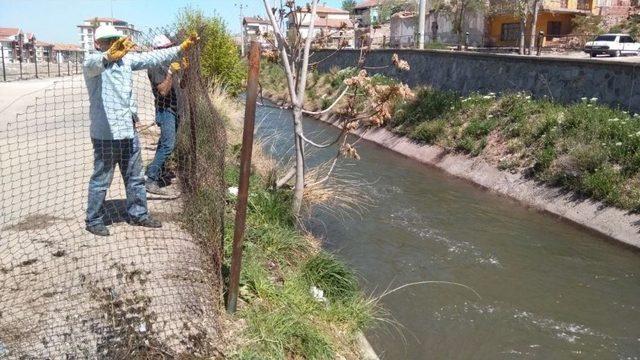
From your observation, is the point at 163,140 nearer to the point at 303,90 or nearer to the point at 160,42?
the point at 160,42

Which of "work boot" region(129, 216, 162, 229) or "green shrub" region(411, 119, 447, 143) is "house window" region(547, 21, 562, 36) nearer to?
"green shrub" region(411, 119, 447, 143)

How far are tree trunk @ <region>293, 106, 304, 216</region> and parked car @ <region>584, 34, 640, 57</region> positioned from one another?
3285cm

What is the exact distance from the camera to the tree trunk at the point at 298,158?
24.3 ft

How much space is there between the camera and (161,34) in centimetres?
652

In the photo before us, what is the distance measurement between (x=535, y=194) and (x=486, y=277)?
4556 millimetres

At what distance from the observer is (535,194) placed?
1204cm

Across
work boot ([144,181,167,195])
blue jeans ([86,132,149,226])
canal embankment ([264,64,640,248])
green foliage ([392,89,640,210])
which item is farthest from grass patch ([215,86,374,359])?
green foliage ([392,89,640,210])

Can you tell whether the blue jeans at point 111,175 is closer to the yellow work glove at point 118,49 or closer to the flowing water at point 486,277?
the yellow work glove at point 118,49

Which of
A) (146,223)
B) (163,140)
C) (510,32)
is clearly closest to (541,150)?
(163,140)

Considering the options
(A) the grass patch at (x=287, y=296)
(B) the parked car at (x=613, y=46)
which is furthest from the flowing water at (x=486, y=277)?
(B) the parked car at (x=613, y=46)

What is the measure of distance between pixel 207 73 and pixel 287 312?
451 inches

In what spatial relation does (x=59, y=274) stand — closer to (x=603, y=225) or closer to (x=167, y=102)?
(x=167, y=102)

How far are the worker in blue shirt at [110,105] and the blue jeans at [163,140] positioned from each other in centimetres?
124

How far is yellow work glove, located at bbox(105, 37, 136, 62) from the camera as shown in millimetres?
4719
